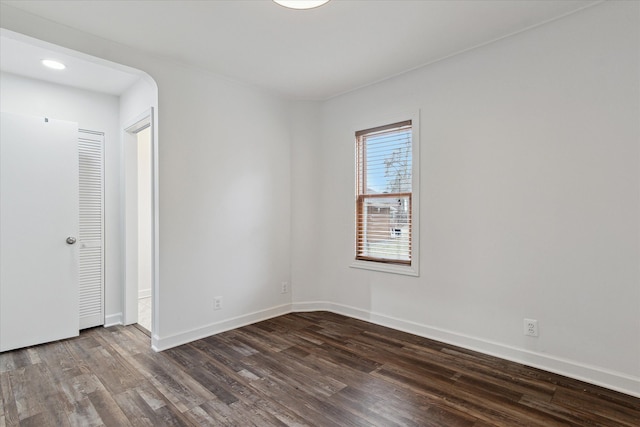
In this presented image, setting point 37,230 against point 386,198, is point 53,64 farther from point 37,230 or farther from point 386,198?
point 386,198

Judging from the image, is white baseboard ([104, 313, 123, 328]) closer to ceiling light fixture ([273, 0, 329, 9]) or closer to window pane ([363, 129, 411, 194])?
window pane ([363, 129, 411, 194])

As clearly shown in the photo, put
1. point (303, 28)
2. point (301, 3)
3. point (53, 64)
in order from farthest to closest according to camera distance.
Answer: point (53, 64), point (303, 28), point (301, 3)

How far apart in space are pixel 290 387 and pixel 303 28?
106 inches

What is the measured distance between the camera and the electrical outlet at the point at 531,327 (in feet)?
8.52

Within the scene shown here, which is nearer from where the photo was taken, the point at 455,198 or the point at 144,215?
the point at 455,198

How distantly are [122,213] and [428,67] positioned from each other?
3664 millimetres

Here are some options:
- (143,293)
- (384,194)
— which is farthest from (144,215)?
(384,194)

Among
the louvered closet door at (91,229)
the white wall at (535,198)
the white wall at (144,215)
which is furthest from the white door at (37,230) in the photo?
the white wall at (535,198)

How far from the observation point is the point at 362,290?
12.6 feet

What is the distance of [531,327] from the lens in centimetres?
262

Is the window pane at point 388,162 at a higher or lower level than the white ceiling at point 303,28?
lower

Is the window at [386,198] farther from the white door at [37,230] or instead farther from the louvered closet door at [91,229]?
the white door at [37,230]

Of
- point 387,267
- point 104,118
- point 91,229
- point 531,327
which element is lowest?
point 531,327

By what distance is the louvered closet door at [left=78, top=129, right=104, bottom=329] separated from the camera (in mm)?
3623
